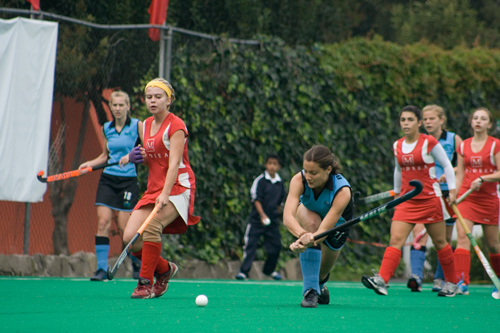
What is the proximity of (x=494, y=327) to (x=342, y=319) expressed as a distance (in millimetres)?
874

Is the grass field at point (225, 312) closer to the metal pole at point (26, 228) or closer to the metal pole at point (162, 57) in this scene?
the metal pole at point (26, 228)

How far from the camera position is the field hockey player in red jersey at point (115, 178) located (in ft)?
26.3

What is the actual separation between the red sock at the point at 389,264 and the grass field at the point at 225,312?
221 mm

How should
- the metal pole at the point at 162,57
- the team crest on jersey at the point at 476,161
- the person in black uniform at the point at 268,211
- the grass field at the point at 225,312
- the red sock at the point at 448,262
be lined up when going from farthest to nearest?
the person in black uniform at the point at 268,211
the metal pole at the point at 162,57
the team crest on jersey at the point at 476,161
the red sock at the point at 448,262
the grass field at the point at 225,312

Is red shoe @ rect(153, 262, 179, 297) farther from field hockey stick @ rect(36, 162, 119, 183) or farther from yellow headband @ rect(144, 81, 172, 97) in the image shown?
field hockey stick @ rect(36, 162, 119, 183)

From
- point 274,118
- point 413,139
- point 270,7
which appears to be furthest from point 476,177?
point 270,7

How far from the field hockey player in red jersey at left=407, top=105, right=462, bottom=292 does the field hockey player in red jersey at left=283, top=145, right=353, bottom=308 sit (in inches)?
102

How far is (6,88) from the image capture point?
840 cm

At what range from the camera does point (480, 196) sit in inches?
309

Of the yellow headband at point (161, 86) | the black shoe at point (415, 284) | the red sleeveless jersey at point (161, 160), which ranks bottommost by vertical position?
the black shoe at point (415, 284)

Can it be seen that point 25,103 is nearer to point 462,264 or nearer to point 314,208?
point 314,208

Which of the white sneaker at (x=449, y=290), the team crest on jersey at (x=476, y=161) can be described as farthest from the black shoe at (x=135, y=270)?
the team crest on jersey at (x=476, y=161)

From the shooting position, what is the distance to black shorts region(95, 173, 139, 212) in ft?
26.4

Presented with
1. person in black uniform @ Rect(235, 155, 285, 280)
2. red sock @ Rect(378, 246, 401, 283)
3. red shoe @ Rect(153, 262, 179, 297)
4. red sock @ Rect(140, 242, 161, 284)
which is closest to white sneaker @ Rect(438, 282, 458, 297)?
red sock @ Rect(378, 246, 401, 283)
